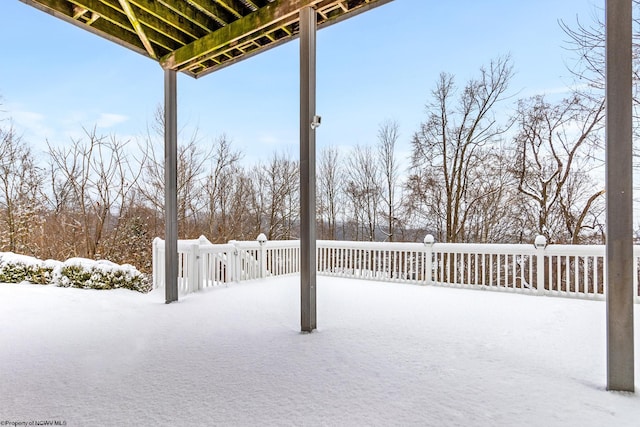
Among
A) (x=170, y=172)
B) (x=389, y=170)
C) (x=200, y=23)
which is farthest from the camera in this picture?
(x=389, y=170)

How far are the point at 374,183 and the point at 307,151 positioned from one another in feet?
22.6

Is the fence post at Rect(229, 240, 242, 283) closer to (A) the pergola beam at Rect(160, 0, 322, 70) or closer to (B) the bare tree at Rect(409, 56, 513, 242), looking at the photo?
(A) the pergola beam at Rect(160, 0, 322, 70)

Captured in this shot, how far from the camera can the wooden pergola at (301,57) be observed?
194 cm

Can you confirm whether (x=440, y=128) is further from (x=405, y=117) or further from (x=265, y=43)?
(x=265, y=43)

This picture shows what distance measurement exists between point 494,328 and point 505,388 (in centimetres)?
136

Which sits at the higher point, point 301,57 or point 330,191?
point 301,57

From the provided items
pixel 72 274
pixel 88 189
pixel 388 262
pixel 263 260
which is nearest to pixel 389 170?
pixel 388 262

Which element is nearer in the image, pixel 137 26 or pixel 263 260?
pixel 137 26

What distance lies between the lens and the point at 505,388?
198 centimetres

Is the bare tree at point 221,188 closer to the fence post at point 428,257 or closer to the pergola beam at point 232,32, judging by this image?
the pergola beam at point 232,32

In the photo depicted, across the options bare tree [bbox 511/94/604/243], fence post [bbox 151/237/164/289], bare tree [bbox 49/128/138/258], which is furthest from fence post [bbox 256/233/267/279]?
bare tree [bbox 511/94/604/243]

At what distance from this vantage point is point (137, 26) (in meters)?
3.48

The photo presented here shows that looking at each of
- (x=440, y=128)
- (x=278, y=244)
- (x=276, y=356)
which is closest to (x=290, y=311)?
(x=276, y=356)

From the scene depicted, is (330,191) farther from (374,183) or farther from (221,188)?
(221,188)
